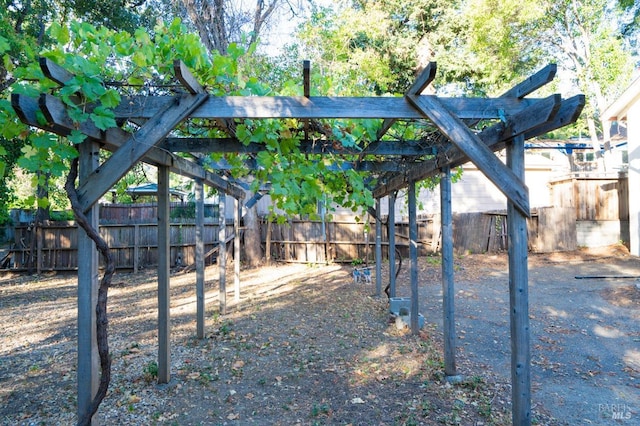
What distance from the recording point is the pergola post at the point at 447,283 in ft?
14.1

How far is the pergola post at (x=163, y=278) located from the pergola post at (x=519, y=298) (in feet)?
10.5

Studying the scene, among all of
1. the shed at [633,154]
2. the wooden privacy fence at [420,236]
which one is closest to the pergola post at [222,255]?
the wooden privacy fence at [420,236]

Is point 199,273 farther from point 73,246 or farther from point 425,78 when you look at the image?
point 73,246

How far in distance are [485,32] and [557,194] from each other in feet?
19.9

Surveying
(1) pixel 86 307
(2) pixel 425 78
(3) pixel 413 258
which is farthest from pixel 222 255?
(2) pixel 425 78

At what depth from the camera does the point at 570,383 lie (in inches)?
168

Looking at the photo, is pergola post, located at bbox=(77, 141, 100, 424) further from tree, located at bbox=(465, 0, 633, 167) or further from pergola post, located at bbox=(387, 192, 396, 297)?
tree, located at bbox=(465, 0, 633, 167)

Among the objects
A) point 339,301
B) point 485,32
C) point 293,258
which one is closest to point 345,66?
point 485,32

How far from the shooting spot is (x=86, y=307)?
2.69 m

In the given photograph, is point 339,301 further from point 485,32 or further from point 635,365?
point 485,32

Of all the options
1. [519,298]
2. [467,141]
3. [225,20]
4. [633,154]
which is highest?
[225,20]

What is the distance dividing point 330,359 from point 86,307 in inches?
119

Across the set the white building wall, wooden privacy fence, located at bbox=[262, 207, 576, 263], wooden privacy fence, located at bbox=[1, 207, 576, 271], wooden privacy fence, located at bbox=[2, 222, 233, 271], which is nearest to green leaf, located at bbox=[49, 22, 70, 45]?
wooden privacy fence, located at bbox=[2, 222, 233, 271]

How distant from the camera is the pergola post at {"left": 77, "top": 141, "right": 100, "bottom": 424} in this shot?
2.67 metres
